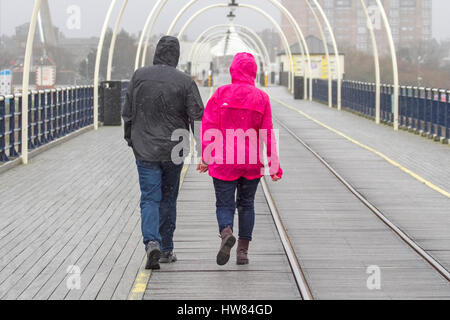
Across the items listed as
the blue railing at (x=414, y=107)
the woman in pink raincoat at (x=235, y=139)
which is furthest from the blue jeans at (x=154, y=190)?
the blue railing at (x=414, y=107)

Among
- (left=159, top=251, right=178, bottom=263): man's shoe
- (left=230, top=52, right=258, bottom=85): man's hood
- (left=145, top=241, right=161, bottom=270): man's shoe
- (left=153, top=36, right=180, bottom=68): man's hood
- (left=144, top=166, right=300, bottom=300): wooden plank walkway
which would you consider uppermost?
(left=153, top=36, right=180, bottom=68): man's hood

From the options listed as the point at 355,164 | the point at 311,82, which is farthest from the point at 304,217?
the point at 311,82

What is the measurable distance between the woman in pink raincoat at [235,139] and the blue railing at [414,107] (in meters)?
13.1

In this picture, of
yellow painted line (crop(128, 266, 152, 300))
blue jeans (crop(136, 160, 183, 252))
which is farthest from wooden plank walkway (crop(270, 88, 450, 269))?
yellow painted line (crop(128, 266, 152, 300))

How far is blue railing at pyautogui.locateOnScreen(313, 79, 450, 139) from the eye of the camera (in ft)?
64.2

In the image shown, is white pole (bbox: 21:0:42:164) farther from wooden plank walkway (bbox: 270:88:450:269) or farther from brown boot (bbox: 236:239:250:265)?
brown boot (bbox: 236:239:250:265)

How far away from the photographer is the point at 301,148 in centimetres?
1800

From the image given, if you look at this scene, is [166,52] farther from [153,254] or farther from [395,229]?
[395,229]

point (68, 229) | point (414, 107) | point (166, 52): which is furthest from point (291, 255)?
point (414, 107)

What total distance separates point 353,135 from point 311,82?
23.5m

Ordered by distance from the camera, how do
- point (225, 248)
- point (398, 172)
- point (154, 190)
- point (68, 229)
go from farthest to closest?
1. point (398, 172)
2. point (68, 229)
3. point (154, 190)
4. point (225, 248)

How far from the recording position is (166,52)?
6762 mm

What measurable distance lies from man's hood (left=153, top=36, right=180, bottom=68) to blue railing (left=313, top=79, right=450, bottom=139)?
13.4m

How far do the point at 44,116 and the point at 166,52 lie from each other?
11.5 metres
